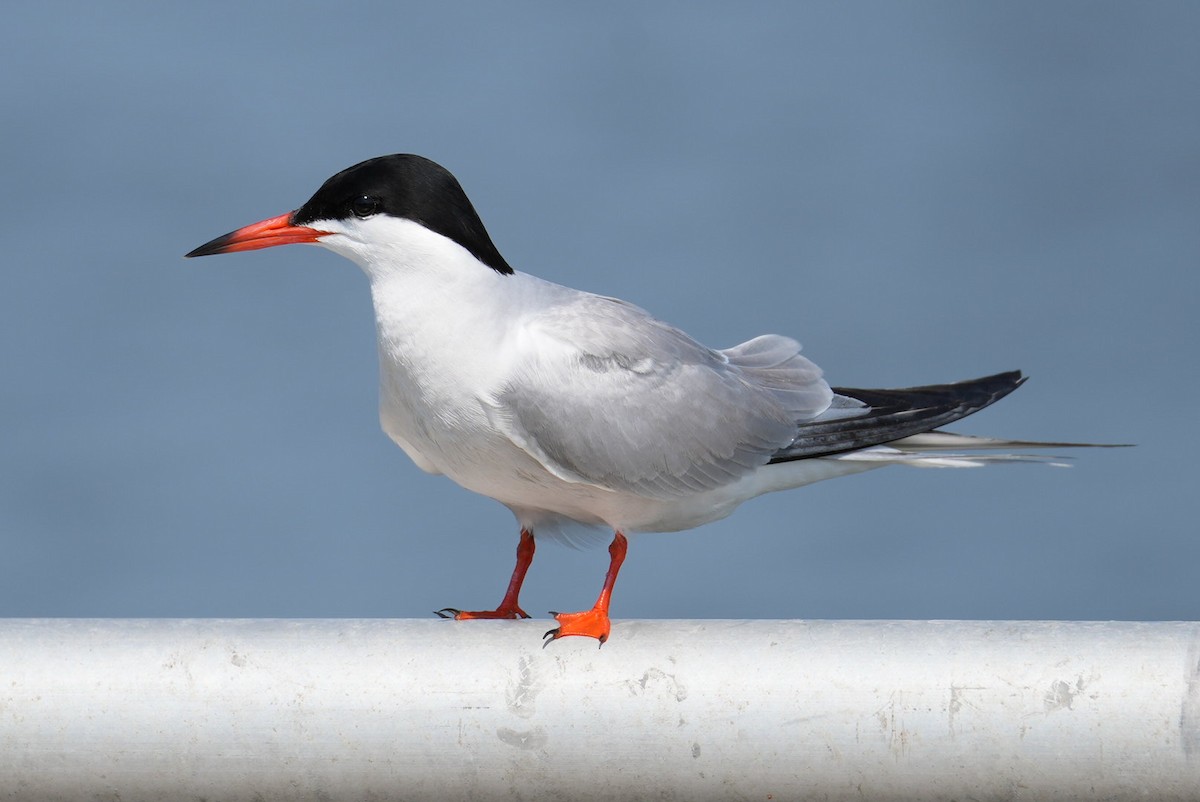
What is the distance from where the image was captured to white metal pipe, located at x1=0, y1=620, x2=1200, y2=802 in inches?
71.4

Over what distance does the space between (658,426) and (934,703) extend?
4.50ft

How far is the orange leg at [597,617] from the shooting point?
86.0 inches

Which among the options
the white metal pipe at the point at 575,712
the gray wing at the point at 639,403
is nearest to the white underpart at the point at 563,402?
the gray wing at the point at 639,403

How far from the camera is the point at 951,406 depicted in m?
3.21

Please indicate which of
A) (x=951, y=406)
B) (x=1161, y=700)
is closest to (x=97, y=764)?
(x=1161, y=700)

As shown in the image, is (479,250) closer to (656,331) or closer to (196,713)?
(656,331)

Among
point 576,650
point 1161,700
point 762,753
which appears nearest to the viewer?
point 1161,700

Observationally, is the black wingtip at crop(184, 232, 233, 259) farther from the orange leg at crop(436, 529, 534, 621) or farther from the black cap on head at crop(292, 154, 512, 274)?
the orange leg at crop(436, 529, 534, 621)

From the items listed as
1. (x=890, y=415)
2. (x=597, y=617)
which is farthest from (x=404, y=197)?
(x=890, y=415)

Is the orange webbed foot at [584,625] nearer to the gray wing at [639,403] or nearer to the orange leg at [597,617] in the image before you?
the orange leg at [597,617]

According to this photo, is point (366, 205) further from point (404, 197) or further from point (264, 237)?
point (264, 237)

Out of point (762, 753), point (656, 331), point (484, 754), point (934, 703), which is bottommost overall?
point (484, 754)

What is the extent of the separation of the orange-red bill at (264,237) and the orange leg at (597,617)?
0.84 metres

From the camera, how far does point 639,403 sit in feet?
10.2
